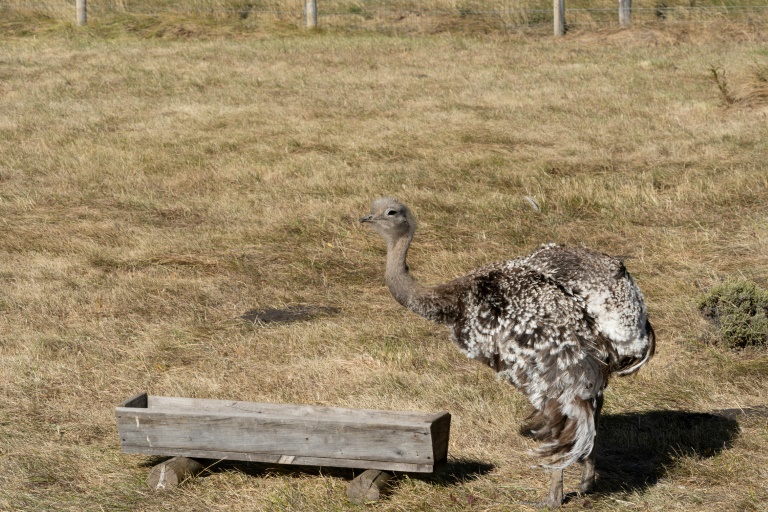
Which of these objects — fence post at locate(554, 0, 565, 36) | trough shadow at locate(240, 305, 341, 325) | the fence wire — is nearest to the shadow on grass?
trough shadow at locate(240, 305, 341, 325)

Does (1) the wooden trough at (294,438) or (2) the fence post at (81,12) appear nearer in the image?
(1) the wooden trough at (294,438)

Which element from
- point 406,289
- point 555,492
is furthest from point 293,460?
point 555,492

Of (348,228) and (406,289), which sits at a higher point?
(406,289)

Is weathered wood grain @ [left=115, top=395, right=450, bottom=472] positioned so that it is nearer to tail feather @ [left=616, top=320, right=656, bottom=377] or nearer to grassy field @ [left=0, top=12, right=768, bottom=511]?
grassy field @ [left=0, top=12, right=768, bottom=511]

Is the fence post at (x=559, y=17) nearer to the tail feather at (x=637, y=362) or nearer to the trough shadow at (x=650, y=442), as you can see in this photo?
the trough shadow at (x=650, y=442)

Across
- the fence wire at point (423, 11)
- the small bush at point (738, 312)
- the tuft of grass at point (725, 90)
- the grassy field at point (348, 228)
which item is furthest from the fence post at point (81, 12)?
the small bush at point (738, 312)

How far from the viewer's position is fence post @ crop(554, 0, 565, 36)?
24.0m

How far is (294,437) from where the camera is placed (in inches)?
241

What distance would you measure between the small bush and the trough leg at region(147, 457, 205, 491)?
15.3ft

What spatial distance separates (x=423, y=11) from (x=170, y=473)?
2079cm

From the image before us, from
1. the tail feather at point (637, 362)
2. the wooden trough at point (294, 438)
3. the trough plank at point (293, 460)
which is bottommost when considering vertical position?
the trough plank at point (293, 460)

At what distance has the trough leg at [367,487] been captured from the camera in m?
6.14

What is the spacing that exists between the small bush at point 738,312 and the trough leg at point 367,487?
379 centimetres

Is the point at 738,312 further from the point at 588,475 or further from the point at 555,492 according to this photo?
the point at 555,492
